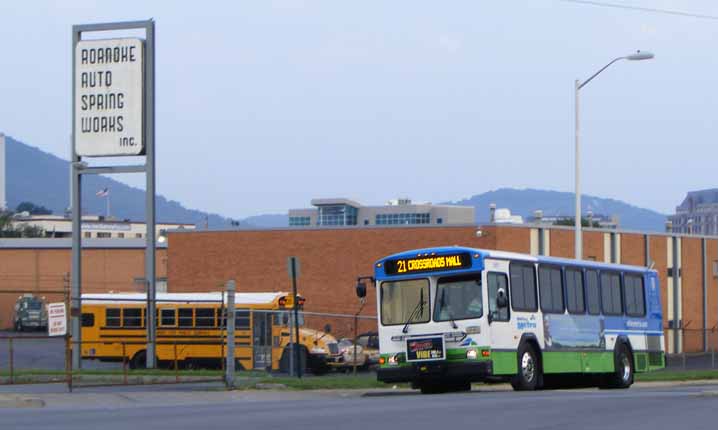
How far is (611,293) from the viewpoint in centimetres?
3123

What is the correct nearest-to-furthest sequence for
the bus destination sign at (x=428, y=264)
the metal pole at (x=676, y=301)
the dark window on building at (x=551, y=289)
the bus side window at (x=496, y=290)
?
1. the bus side window at (x=496, y=290)
2. the bus destination sign at (x=428, y=264)
3. the dark window on building at (x=551, y=289)
4. the metal pole at (x=676, y=301)

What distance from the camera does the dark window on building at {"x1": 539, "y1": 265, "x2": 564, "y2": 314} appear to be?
2777cm

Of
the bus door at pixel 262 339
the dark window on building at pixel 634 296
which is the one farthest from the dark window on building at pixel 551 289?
the bus door at pixel 262 339

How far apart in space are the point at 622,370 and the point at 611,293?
195 cm

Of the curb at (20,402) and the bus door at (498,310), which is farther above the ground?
the bus door at (498,310)

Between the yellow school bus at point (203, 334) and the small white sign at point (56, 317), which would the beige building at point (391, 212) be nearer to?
the yellow school bus at point (203, 334)

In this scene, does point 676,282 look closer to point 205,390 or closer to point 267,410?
point 205,390

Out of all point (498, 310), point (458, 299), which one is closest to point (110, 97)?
point (458, 299)

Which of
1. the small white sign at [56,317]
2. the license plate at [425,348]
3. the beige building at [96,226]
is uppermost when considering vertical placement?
the beige building at [96,226]

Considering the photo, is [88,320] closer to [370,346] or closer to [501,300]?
[370,346]

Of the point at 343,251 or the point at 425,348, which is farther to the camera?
the point at 343,251

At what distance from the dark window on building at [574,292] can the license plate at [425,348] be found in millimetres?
4514

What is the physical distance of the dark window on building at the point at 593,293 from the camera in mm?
29984

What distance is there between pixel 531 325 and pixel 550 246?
2718 cm
